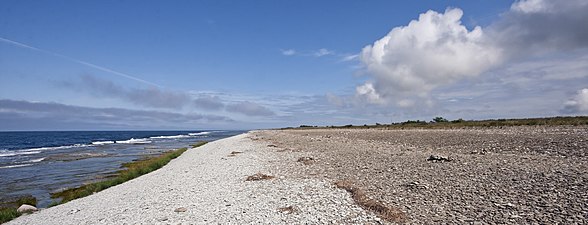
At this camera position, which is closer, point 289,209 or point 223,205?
point 289,209

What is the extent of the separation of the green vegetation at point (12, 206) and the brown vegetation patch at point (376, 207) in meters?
16.7

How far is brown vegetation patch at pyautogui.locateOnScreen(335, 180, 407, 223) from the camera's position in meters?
9.50

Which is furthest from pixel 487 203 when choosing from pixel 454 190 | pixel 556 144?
pixel 556 144

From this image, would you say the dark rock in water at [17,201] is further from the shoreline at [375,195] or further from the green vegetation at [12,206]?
the shoreline at [375,195]

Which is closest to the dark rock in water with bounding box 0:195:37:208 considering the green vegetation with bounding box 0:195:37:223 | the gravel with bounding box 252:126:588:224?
the green vegetation with bounding box 0:195:37:223

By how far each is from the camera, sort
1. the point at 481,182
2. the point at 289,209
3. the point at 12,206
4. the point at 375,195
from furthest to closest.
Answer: the point at 12,206, the point at 481,182, the point at 375,195, the point at 289,209

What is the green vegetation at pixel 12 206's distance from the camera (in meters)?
16.5

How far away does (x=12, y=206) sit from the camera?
19391 mm

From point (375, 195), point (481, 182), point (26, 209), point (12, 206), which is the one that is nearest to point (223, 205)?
point (375, 195)

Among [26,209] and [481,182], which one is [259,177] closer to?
[481,182]

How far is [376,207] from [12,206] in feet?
70.1

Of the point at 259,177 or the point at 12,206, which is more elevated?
the point at 259,177

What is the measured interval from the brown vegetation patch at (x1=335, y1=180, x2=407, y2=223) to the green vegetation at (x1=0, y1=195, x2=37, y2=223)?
16.7 metres

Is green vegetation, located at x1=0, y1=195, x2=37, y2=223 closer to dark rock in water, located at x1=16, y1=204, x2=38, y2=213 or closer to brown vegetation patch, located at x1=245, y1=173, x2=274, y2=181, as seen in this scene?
dark rock in water, located at x1=16, y1=204, x2=38, y2=213
